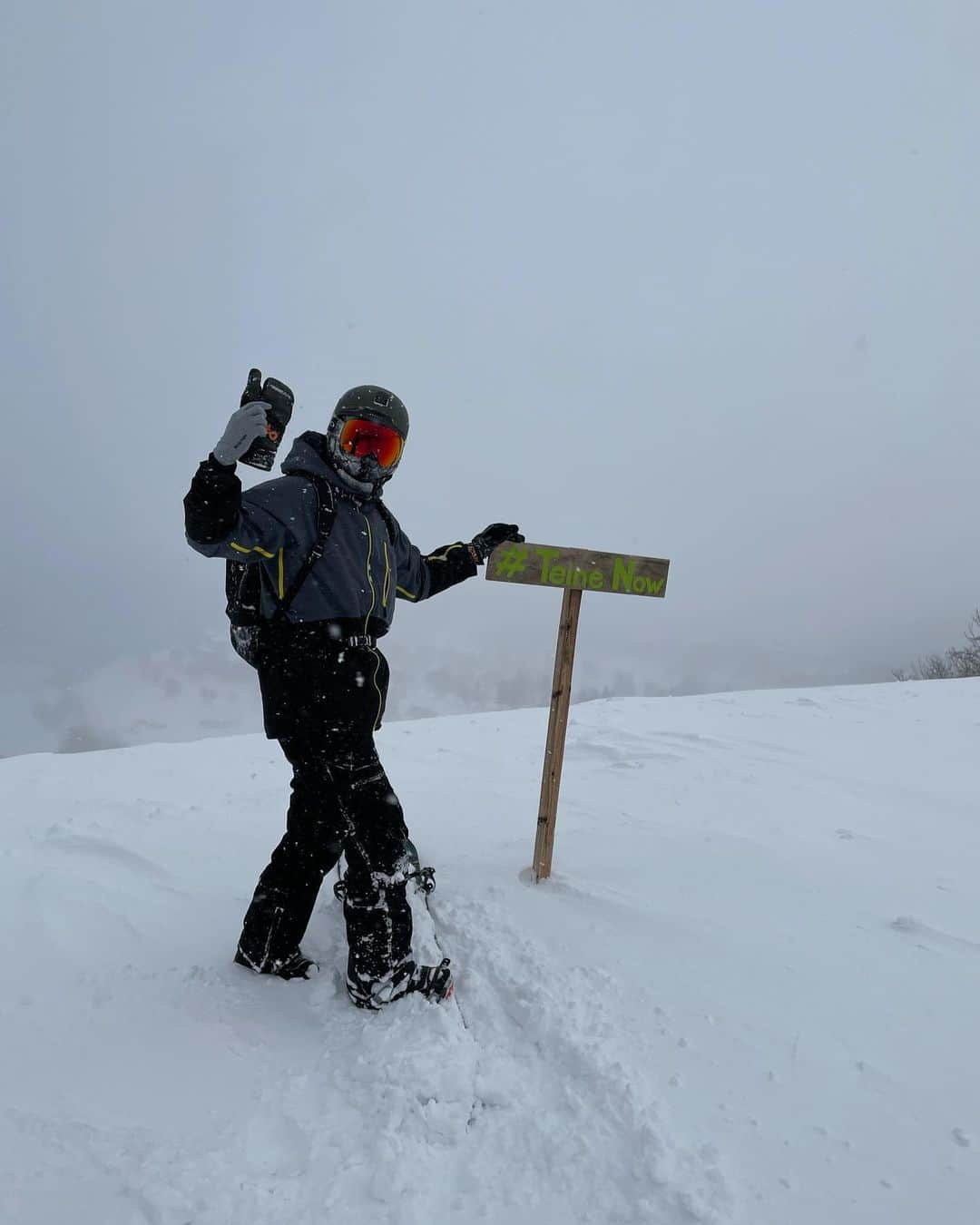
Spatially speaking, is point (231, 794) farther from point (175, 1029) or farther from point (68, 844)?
point (175, 1029)

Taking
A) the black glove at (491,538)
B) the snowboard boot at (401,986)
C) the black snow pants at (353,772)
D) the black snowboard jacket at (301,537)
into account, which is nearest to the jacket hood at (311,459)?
the black snowboard jacket at (301,537)

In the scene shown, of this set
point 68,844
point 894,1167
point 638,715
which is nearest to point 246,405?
point 894,1167

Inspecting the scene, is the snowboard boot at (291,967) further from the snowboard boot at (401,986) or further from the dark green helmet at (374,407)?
the dark green helmet at (374,407)

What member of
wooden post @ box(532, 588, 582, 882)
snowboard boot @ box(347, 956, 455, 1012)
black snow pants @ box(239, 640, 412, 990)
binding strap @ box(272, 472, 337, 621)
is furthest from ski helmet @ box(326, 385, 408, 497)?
snowboard boot @ box(347, 956, 455, 1012)

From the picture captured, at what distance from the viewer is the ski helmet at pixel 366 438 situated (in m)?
2.62

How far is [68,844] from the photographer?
392 centimetres

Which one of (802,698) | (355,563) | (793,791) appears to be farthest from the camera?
(802,698)

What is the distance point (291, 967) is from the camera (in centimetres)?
259

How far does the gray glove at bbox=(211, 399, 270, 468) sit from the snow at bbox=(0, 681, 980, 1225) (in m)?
1.94

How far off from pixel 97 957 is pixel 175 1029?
2.21 feet

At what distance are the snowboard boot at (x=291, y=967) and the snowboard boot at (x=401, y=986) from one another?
22 centimetres

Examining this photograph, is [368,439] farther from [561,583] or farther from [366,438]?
[561,583]

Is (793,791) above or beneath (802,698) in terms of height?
beneath

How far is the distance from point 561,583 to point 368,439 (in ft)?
4.24
